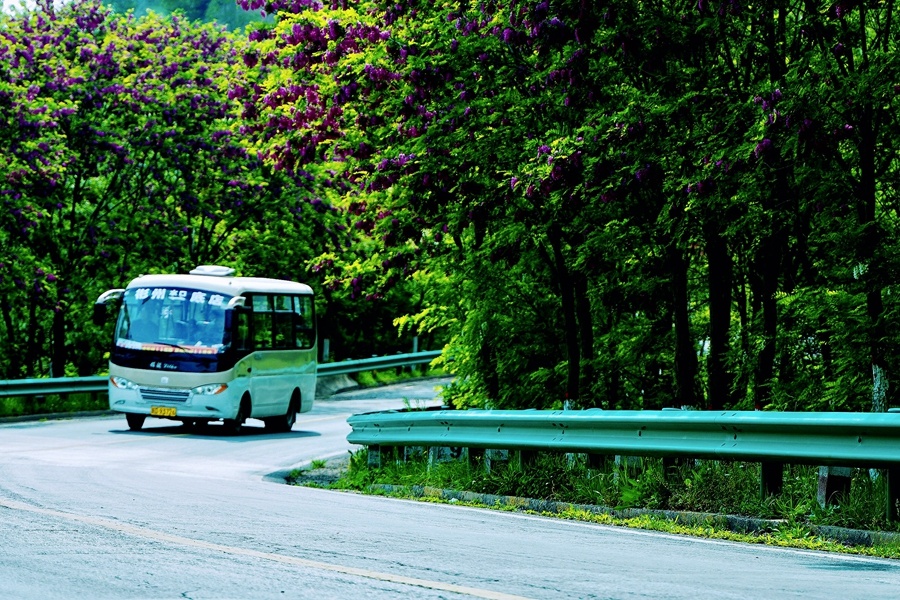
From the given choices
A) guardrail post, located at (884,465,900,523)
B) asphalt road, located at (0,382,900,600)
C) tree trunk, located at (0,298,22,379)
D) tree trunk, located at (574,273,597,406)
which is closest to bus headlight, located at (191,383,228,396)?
tree trunk, located at (574,273,597,406)

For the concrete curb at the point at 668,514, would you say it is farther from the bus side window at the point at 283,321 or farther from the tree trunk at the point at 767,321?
the bus side window at the point at 283,321

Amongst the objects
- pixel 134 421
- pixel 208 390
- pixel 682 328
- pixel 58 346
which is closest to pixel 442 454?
pixel 682 328

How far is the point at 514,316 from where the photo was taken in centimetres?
2045

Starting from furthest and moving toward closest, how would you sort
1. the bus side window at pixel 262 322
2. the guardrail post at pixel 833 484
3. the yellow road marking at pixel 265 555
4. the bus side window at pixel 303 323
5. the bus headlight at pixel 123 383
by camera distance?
the bus side window at pixel 303 323, the bus side window at pixel 262 322, the bus headlight at pixel 123 383, the guardrail post at pixel 833 484, the yellow road marking at pixel 265 555

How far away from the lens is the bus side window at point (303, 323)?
28484mm

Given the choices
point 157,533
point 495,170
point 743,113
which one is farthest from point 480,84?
point 157,533

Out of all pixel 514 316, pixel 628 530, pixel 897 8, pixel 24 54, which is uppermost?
pixel 24 54

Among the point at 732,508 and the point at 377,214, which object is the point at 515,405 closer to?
the point at 377,214

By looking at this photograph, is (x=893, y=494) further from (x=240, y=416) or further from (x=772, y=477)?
(x=240, y=416)

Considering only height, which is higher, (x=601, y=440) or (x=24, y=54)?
(x=24, y=54)

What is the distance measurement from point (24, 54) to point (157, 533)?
2482 centimetres

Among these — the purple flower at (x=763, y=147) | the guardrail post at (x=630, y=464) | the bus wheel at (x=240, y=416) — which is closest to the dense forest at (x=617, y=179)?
the purple flower at (x=763, y=147)

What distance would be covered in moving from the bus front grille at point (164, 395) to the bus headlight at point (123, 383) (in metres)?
0.24

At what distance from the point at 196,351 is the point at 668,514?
1484 centimetres
